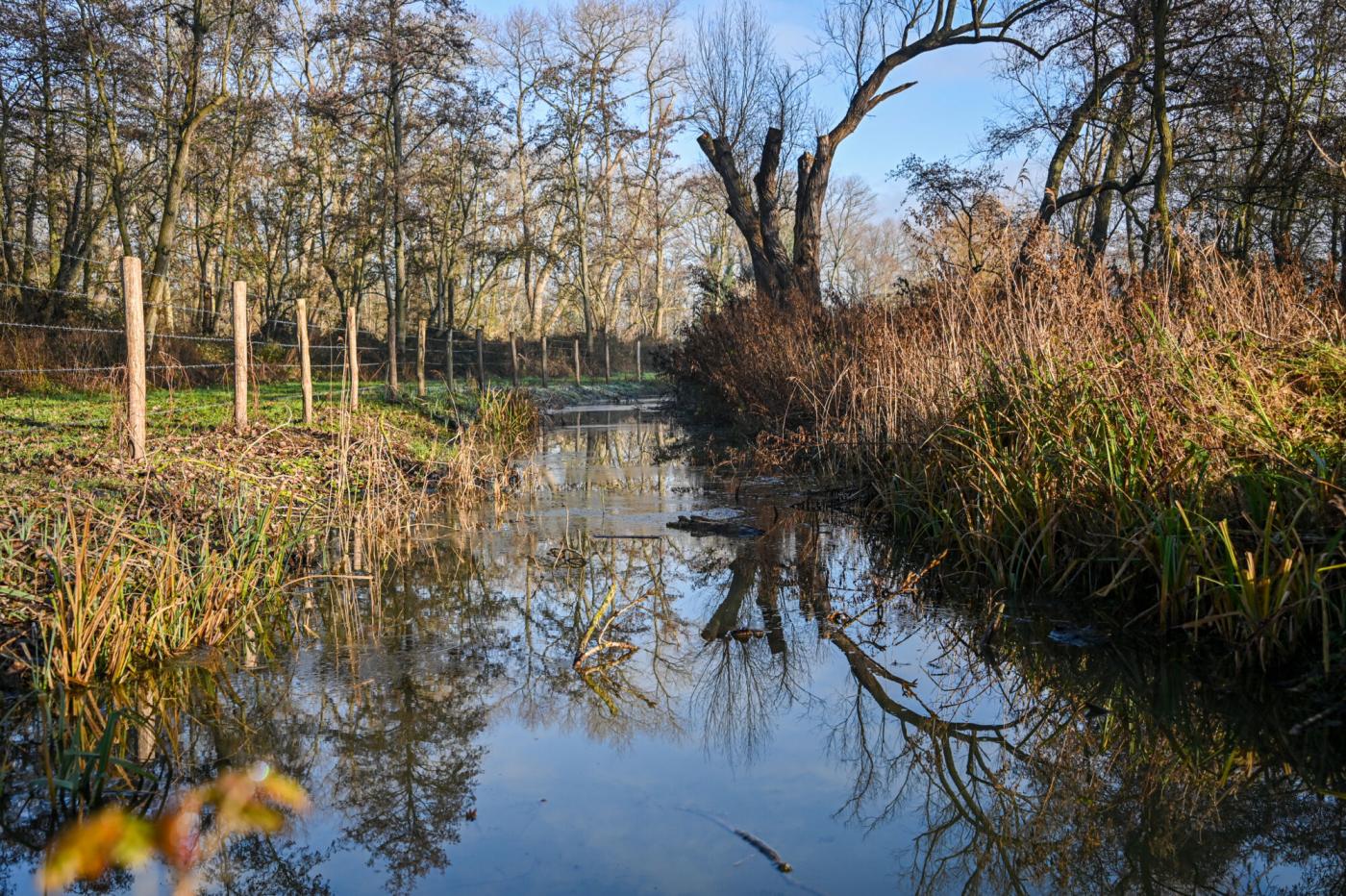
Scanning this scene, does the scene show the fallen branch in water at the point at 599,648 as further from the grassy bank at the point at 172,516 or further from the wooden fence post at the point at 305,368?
the wooden fence post at the point at 305,368

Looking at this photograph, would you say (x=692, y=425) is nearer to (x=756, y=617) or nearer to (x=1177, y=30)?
(x=1177, y=30)

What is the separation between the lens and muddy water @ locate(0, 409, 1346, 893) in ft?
8.68

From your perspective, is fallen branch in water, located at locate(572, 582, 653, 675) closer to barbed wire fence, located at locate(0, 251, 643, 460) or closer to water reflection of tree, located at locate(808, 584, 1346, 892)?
water reflection of tree, located at locate(808, 584, 1346, 892)

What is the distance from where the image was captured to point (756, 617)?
4926 mm

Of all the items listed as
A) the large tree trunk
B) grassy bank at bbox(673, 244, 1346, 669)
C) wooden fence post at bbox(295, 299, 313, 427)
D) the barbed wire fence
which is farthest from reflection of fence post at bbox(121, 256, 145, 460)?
the large tree trunk

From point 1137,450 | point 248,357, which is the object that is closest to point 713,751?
point 1137,450

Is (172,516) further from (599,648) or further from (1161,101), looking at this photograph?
(1161,101)

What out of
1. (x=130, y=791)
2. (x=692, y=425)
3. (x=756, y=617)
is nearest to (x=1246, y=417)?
(x=756, y=617)

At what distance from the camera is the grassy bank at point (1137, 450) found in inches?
153

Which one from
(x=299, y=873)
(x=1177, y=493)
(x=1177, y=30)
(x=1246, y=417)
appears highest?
(x=1177, y=30)

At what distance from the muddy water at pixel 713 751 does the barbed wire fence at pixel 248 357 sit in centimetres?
373

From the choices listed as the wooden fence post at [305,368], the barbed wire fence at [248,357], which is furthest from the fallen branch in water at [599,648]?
the wooden fence post at [305,368]

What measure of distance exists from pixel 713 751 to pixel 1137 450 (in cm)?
268

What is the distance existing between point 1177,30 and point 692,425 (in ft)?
29.3
